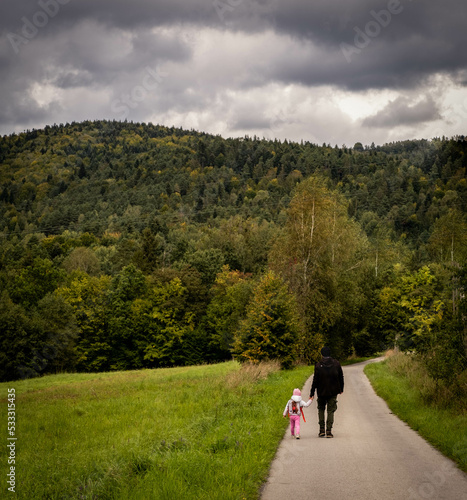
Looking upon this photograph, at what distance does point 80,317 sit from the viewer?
62.1 meters

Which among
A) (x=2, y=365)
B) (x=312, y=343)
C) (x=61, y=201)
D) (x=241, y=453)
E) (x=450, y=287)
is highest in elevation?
(x=61, y=201)

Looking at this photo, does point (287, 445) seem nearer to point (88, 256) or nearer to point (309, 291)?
point (309, 291)

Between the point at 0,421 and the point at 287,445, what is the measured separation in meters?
11.5

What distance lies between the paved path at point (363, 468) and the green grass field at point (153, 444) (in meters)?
0.46

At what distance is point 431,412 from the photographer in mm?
12148

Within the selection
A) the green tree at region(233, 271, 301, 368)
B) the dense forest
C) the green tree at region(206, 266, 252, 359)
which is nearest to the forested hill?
the dense forest

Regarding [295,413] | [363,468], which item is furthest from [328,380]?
[363,468]

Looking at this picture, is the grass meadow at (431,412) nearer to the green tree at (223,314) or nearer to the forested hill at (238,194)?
the green tree at (223,314)

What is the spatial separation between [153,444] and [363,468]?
14.8 ft

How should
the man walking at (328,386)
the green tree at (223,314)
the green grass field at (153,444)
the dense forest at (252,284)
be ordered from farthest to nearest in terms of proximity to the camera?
the green tree at (223,314) < the dense forest at (252,284) < the man walking at (328,386) < the green grass field at (153,444)

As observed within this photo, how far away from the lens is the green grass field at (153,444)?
679 cm

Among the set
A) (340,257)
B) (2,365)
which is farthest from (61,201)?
(340,257)

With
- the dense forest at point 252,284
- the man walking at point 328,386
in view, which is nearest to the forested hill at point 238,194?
the dense forest at point 252,284

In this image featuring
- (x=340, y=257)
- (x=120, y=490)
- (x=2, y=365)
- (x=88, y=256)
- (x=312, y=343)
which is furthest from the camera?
(x=88, y=256)
